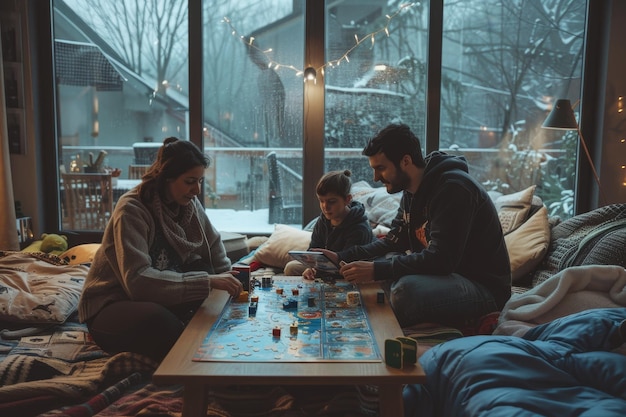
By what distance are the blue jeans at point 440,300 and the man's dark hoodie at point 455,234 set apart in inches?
1.7

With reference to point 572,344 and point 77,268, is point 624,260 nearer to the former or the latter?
point 572,344

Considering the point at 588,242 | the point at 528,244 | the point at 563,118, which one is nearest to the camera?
the point at 588,242

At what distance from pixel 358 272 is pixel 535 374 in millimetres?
822

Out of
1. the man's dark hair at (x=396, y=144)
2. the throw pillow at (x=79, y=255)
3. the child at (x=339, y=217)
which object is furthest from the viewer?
the throw pillow at (x=79, y=255)

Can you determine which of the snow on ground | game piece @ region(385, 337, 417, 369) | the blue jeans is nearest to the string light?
the snow on ground

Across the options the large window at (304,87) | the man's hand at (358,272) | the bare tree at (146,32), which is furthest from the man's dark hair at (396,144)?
the bare tree at (146,32)

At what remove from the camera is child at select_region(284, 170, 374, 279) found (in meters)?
2.52

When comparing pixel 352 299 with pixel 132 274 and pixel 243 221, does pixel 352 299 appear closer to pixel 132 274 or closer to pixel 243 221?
pixel 132 274

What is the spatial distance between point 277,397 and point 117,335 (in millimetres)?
634

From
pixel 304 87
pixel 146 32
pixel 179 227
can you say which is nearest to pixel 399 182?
pixel 179 227

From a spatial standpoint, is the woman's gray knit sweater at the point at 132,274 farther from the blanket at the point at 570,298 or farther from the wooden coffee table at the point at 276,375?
the blanket at the point at 570,298

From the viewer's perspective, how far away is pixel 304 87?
12.0 feet

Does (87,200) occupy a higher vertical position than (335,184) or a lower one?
lower

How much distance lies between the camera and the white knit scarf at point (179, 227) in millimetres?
2129
